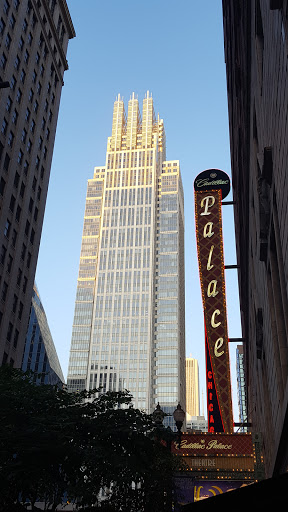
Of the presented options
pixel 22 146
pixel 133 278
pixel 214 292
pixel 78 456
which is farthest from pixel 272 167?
pixel 133 278

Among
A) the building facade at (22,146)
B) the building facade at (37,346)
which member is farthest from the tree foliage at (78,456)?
the building facade at (37,346)

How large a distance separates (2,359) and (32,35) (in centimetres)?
4221

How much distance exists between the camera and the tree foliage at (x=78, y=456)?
21234 millimetres

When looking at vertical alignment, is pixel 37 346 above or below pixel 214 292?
above

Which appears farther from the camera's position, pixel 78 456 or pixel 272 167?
pixel 78 456

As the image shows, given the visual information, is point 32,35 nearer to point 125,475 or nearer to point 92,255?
point 125,475

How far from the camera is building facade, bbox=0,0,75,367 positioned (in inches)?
2282

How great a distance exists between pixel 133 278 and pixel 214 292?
127 metres

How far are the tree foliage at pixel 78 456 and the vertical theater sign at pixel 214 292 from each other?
450 inches

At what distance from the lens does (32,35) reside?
68250 millimetres

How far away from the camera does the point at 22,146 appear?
209 ft

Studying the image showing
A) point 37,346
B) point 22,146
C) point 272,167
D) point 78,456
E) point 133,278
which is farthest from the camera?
point 133,278

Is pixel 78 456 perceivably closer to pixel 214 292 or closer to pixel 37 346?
pixel 214 292

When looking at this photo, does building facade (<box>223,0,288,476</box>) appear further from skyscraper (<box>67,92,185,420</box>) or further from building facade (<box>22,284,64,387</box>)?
skyscraper (<box>67,92,185,420</box>)
